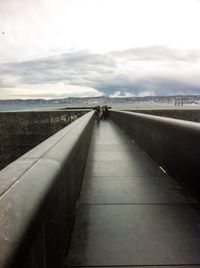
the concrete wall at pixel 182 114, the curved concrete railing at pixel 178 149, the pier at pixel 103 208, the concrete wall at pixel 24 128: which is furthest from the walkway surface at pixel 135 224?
the concrete wall at pixel 24 128

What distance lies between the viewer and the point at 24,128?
2354 inches

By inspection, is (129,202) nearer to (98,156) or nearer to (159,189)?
(159,189)

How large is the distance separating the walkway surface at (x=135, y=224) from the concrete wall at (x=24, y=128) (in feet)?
166

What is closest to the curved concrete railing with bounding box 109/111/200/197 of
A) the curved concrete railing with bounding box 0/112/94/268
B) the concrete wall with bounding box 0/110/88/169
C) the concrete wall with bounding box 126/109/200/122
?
the curved concrete railing with bounding box 0/112/94/268

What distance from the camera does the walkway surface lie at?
3.80m

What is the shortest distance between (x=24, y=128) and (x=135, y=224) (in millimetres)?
55933

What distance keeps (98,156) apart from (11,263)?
31.7 ft

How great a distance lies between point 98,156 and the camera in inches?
440

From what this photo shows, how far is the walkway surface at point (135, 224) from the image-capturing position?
3799mm

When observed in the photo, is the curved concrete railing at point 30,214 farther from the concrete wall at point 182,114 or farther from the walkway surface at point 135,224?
the concrete wall at point 182,114

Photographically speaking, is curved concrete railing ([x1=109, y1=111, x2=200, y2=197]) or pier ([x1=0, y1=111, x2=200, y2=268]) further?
curved concrete railing ([x1=109, y1=111, x2=200, y2=197])

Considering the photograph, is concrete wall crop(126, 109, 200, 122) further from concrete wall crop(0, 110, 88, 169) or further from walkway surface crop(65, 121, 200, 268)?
walkway surface crop(65, 121, 200, 268)

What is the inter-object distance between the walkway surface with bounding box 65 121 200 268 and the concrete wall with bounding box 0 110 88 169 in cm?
5051

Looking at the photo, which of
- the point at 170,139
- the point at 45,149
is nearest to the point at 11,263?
the point at 45,149
